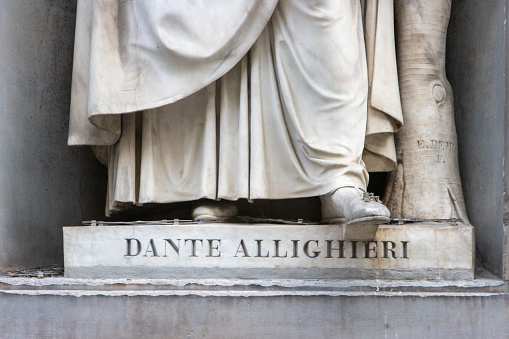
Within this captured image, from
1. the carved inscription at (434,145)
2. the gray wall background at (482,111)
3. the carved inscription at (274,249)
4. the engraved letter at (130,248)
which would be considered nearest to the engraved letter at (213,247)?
the carved inscription at (274,249)

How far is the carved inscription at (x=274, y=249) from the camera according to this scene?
4031 millimetres

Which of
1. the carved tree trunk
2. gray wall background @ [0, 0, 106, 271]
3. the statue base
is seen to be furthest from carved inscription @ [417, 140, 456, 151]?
gray wall background @ [0, 0, 106, 271]

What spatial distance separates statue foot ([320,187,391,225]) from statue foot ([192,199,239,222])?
1.31 feet

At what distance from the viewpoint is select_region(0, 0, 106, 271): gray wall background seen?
15.0 feet

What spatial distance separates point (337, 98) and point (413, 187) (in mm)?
559

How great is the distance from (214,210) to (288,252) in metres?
0.40

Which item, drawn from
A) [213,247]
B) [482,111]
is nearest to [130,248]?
[213,247]

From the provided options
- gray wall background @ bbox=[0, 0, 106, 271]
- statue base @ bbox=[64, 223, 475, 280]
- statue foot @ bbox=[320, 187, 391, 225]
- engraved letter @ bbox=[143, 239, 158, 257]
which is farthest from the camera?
gray wall background @ bbox=[0, 0, 106, 271]

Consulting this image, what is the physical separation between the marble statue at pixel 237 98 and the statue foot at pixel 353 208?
10 millimetres

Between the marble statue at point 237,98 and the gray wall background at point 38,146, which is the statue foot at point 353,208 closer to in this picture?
the marble statue at point 237,98

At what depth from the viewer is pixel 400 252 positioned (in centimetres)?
404

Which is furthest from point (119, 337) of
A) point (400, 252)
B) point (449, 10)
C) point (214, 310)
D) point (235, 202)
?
point (449, 10)

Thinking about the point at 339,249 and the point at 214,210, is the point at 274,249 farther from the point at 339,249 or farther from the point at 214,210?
the point at 214,210

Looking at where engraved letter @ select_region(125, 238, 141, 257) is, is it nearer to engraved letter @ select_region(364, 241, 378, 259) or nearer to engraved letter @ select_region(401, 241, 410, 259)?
engraved letter @ select_region(364, 241, 378, 259)
